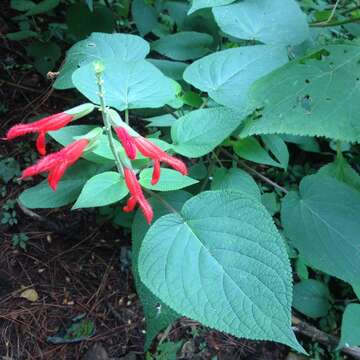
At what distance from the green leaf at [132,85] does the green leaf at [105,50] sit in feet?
0.54

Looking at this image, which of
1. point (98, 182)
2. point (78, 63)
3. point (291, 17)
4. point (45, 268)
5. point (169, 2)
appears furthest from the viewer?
point (169, 2)

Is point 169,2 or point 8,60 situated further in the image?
point 8,60

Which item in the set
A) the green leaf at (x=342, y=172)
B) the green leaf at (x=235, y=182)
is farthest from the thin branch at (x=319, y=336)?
the green leaf at (x=235, y=182)

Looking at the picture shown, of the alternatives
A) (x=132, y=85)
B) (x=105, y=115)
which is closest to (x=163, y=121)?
(x=132, y=85)

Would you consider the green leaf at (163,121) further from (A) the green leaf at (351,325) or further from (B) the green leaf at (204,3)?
(A) the green leaf at (351,325)

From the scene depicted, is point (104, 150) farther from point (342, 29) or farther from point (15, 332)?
point (342, 29)

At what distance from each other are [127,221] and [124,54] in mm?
639

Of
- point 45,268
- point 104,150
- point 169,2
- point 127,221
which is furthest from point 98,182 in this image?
point 169,2

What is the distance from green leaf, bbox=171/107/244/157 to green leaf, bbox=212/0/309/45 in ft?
1.51

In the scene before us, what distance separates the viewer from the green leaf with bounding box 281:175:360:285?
1.30m

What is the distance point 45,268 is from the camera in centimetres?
179

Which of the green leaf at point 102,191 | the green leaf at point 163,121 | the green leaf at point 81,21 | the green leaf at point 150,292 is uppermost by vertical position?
the green leaf at point 81,21

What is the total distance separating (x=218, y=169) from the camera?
145 centimetres

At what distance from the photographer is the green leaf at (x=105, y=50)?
1480mm
